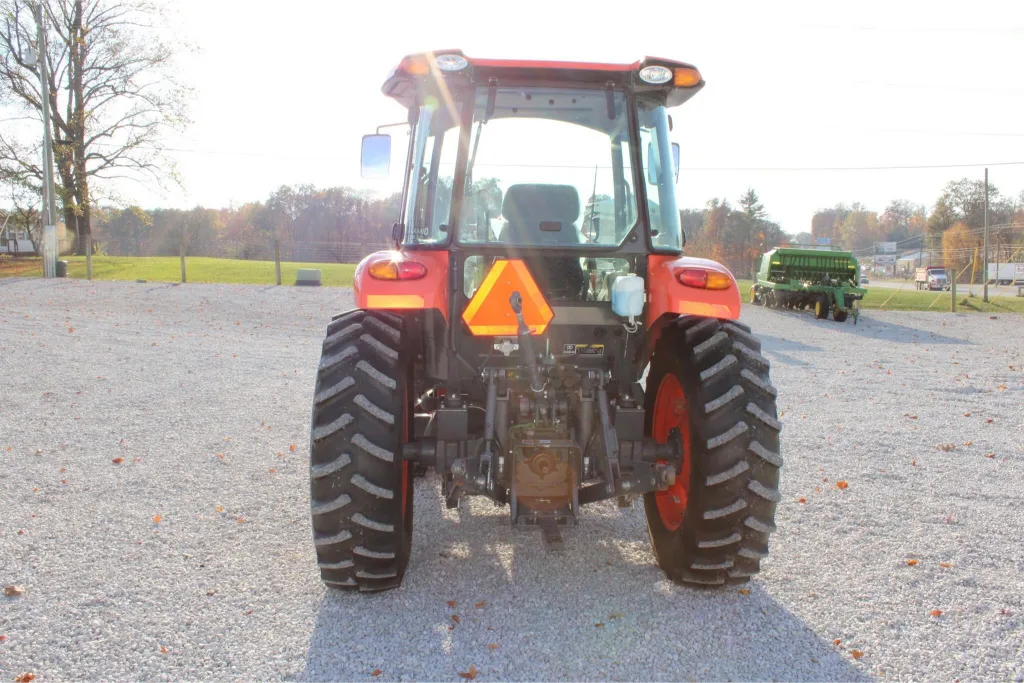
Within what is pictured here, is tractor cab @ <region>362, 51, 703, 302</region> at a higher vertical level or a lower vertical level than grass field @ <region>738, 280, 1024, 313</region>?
higher

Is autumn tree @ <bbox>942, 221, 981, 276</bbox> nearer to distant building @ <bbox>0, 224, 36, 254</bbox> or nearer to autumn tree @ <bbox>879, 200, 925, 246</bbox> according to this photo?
autumn tree @ <bbox>879, 200, 925, 246</bbox>

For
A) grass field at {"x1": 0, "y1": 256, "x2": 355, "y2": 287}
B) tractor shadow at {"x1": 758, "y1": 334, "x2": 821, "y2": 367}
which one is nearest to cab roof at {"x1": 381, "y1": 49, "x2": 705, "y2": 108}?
tractor shadow at {"x1": 758, "y1": 334, "x2": 821, "y2": 367}

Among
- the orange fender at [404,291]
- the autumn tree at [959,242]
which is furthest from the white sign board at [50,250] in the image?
the autumn tree at [959,242]

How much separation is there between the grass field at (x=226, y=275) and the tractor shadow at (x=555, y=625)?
21.6 meters

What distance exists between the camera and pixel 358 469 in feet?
11.3

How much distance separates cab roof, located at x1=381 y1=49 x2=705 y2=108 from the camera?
3711 mm

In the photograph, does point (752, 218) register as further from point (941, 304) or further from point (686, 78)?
point (686, 78)

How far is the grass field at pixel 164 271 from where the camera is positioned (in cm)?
2828

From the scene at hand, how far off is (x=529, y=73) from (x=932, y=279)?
60.5m

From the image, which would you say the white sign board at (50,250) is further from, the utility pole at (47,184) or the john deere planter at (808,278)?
the john deere planter at (808,278)

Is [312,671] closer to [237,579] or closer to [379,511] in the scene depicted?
[379,511]

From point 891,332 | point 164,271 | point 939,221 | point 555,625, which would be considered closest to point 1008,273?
point 939,221

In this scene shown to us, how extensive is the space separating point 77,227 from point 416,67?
35.3 m

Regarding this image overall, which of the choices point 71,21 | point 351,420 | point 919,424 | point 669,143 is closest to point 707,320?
point 669,143
